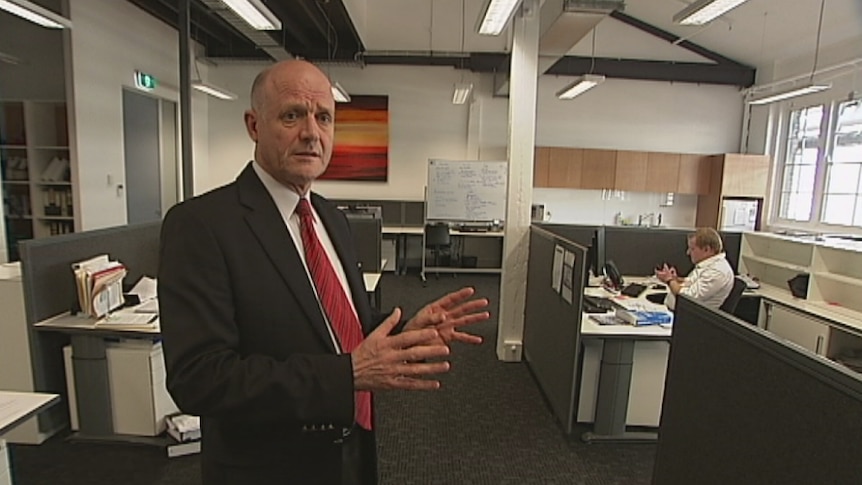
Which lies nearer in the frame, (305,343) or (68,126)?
(305,343)

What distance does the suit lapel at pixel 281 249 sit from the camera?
37.5 inches

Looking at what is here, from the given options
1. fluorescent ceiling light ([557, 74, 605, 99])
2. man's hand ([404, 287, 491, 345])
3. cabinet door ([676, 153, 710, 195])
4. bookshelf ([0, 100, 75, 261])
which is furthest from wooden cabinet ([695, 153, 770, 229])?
bookshelf ([0, 100, 75, 261])

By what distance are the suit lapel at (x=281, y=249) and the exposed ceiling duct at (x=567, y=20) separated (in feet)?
11.2

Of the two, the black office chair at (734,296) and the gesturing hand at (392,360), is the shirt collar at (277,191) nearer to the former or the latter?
the gesturing hand at (392,360)

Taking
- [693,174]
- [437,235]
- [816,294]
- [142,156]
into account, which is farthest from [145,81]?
[693,174]

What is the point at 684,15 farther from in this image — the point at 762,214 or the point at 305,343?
the point at 762,214

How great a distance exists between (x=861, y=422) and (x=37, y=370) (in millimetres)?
3389

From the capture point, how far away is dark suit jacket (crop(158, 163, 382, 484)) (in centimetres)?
84

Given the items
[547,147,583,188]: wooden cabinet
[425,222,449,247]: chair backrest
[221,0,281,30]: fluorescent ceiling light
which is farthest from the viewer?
[547,147,583,188]: wooden cabinet

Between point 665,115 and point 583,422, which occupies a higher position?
point 665,115

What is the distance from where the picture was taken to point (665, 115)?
7.62 m

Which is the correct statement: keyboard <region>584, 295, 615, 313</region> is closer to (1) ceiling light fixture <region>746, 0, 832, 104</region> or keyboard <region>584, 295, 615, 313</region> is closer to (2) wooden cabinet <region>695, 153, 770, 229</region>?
(1) ceiling light fixture <region>746, 0, 832, 104</region>

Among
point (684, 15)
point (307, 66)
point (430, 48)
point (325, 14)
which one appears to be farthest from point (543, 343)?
point (430, 48)

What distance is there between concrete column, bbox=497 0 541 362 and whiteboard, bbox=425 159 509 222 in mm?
3146
